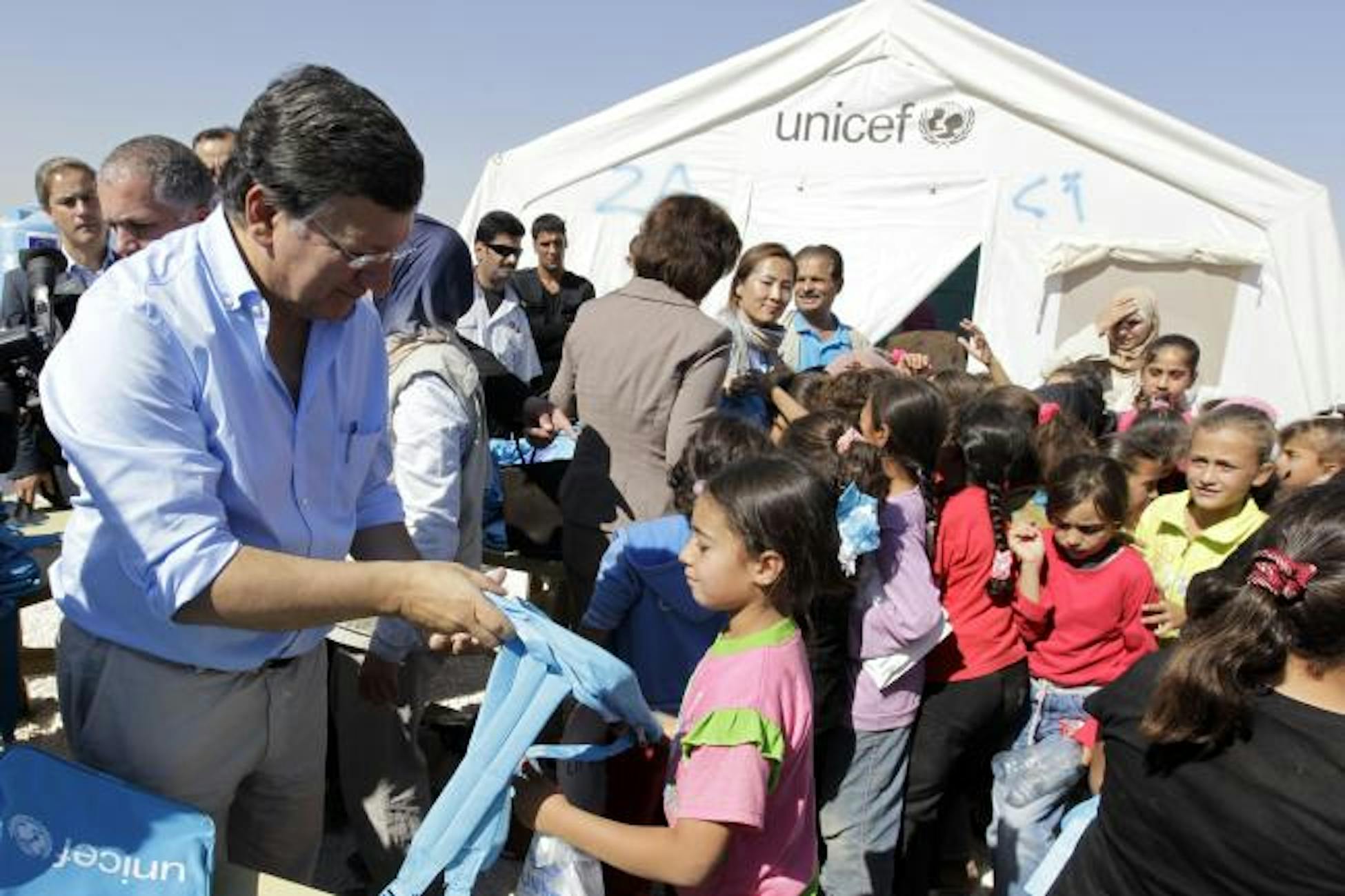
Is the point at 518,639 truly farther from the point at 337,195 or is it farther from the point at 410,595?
the point at 337,195

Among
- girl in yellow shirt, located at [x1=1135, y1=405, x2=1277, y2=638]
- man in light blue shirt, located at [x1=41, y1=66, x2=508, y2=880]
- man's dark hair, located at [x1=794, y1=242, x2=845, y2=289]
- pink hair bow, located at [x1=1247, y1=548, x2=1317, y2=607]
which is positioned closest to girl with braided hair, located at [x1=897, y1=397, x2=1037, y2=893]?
girl in yellow shirt, located at [x1=1135, y1=405, x2=1277, y2=638]

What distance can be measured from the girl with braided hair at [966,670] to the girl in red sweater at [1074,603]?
71 millimetres

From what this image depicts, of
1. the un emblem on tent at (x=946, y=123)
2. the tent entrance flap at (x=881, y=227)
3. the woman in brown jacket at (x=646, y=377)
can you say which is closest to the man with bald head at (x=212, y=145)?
the woman in brown jacket at (x=646, y=377)

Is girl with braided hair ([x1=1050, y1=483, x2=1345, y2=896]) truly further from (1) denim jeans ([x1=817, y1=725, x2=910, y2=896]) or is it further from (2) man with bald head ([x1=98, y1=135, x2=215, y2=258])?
(2) man with bald head ([x1=98, y1=135, x2=215, y2=258])

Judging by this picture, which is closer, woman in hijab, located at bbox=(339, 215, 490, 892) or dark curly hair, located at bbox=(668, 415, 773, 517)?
woman in hijab, located at bbox=(339, 215, 490, 892)

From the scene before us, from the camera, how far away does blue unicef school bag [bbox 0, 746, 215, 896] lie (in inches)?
56.0

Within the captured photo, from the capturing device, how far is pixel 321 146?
1.46 m

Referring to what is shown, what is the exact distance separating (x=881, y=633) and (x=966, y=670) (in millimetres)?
358

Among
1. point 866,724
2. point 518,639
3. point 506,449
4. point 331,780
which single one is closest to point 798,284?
point 506,449

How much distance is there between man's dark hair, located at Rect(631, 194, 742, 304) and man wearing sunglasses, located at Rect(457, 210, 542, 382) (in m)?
1.95

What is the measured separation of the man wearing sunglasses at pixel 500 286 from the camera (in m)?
5.27

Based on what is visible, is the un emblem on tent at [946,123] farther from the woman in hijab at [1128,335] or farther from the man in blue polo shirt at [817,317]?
the man in blue polo shirt at [817,317]

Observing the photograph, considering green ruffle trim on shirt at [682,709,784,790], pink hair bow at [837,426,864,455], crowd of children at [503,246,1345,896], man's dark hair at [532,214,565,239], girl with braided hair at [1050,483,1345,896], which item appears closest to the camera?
girl with braided hair at [1050,483,1345,896]

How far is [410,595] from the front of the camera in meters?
1.52
